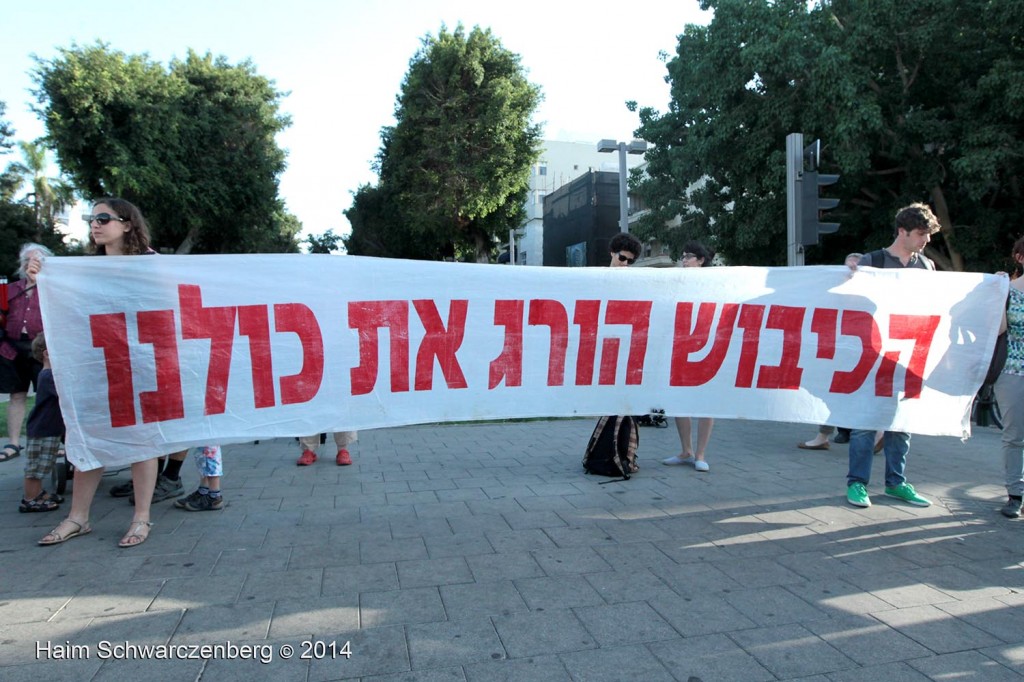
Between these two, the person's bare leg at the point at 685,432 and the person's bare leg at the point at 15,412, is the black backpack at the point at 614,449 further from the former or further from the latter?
the person's bare leg at the point at 15,412

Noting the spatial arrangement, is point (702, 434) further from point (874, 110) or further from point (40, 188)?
point (40, 188)

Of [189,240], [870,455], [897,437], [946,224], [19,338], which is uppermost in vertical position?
[189,240]

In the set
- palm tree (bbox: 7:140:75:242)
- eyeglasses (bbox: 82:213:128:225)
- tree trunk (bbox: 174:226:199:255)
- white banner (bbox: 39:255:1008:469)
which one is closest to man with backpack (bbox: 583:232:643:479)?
white banner (bbox: 39:255:1008:469)

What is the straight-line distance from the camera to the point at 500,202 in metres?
32.2

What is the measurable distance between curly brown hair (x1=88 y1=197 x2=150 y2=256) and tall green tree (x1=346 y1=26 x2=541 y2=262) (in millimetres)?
28050

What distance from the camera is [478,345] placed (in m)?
4.18

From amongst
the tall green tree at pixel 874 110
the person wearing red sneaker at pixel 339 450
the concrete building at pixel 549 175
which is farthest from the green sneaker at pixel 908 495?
the concrete building at pixel 549 175

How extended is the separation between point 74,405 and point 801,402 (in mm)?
4445

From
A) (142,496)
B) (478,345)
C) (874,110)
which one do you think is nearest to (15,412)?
(142,496)

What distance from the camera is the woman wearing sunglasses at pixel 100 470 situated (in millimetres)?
3740

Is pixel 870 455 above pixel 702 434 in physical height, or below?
above

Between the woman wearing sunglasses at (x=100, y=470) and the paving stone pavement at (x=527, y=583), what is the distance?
0.10 meters

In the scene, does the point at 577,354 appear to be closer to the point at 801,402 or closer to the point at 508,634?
the point at 801,402

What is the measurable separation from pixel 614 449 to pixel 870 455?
1.84 m
